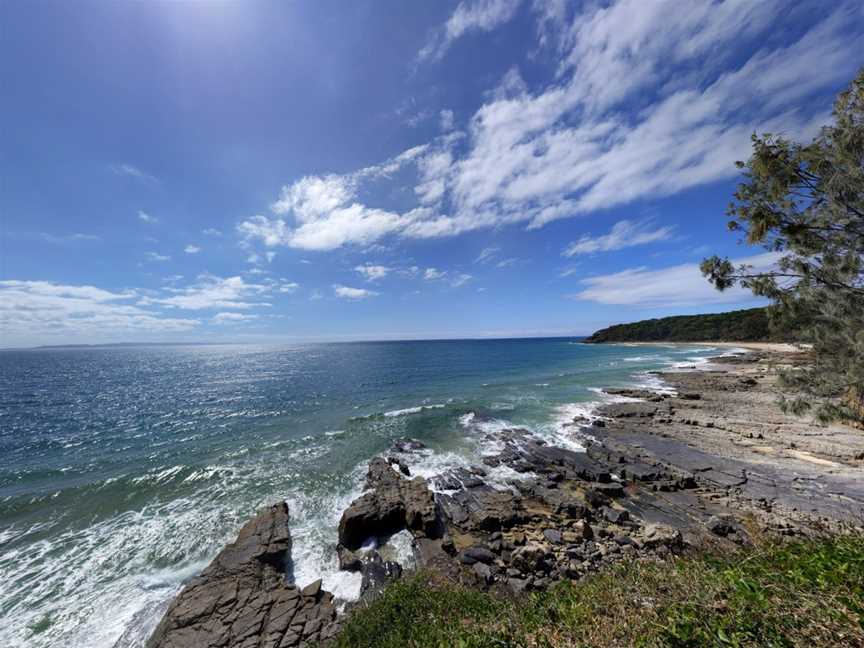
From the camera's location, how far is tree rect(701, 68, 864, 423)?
7.33 meters

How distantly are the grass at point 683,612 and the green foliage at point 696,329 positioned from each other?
13231 cm

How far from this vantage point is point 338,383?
162 ft

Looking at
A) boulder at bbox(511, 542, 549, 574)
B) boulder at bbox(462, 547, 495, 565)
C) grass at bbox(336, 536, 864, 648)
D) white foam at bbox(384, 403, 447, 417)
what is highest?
grass at bbox(336, 536, 864, 648)

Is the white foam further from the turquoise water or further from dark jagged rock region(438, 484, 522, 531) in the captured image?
dark jagged rock region(438, 484, 522, 531)

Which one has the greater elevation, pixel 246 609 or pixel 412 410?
pixel 412 410

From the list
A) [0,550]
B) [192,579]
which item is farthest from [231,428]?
[192,579]

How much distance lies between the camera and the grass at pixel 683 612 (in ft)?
12.7

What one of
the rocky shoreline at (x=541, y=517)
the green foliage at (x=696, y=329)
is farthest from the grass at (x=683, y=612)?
the green foliage at (x=696, y=329)

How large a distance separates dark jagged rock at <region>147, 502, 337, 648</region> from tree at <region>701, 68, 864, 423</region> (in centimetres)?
1658

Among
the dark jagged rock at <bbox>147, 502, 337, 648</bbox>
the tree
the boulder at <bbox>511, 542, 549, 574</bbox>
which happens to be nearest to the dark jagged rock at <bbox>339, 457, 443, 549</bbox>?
the dark jagged rock at <bbox>147, 502, 337, 648</bbox>

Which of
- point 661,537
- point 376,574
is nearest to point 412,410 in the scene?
point 376,574

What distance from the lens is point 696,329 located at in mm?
137500

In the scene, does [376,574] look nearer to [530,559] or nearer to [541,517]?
[530,559]

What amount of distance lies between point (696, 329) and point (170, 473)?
591 feet
